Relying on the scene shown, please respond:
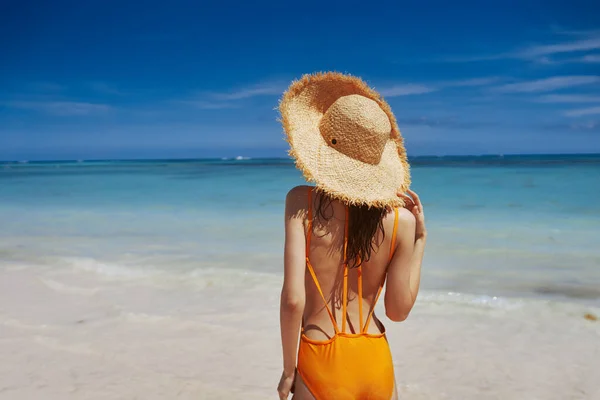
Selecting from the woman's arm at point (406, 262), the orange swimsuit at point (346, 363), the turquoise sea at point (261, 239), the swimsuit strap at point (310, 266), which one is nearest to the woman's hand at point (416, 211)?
the woman's arm at point (406, 262)

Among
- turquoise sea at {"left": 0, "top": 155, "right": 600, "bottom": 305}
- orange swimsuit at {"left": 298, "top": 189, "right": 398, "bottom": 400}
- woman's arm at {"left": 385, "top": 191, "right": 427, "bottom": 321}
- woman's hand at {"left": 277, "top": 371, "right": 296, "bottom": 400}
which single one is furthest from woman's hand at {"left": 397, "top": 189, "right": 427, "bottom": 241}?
turquoise sea at {"left": 0, "top": 155, "right": 600, "bottom": 305}

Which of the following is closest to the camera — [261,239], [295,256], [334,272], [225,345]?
[295,256]

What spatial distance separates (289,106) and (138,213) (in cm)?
1210

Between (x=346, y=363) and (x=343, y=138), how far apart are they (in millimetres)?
774

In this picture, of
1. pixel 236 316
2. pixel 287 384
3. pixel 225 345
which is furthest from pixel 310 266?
pixel 236 316

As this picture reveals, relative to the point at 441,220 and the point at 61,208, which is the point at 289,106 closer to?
the point at 441,220

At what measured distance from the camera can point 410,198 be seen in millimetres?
2023

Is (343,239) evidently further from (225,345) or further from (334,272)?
(225,345)

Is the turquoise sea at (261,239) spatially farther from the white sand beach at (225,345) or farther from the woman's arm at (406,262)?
the woman's arm at (406,262)

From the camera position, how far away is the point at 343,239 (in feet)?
6.21

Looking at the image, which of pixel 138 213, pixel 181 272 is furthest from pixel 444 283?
pixel 138 213

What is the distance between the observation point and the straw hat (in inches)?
71.7

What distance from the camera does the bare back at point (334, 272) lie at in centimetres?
188

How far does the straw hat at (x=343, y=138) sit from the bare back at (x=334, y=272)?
97 mm
